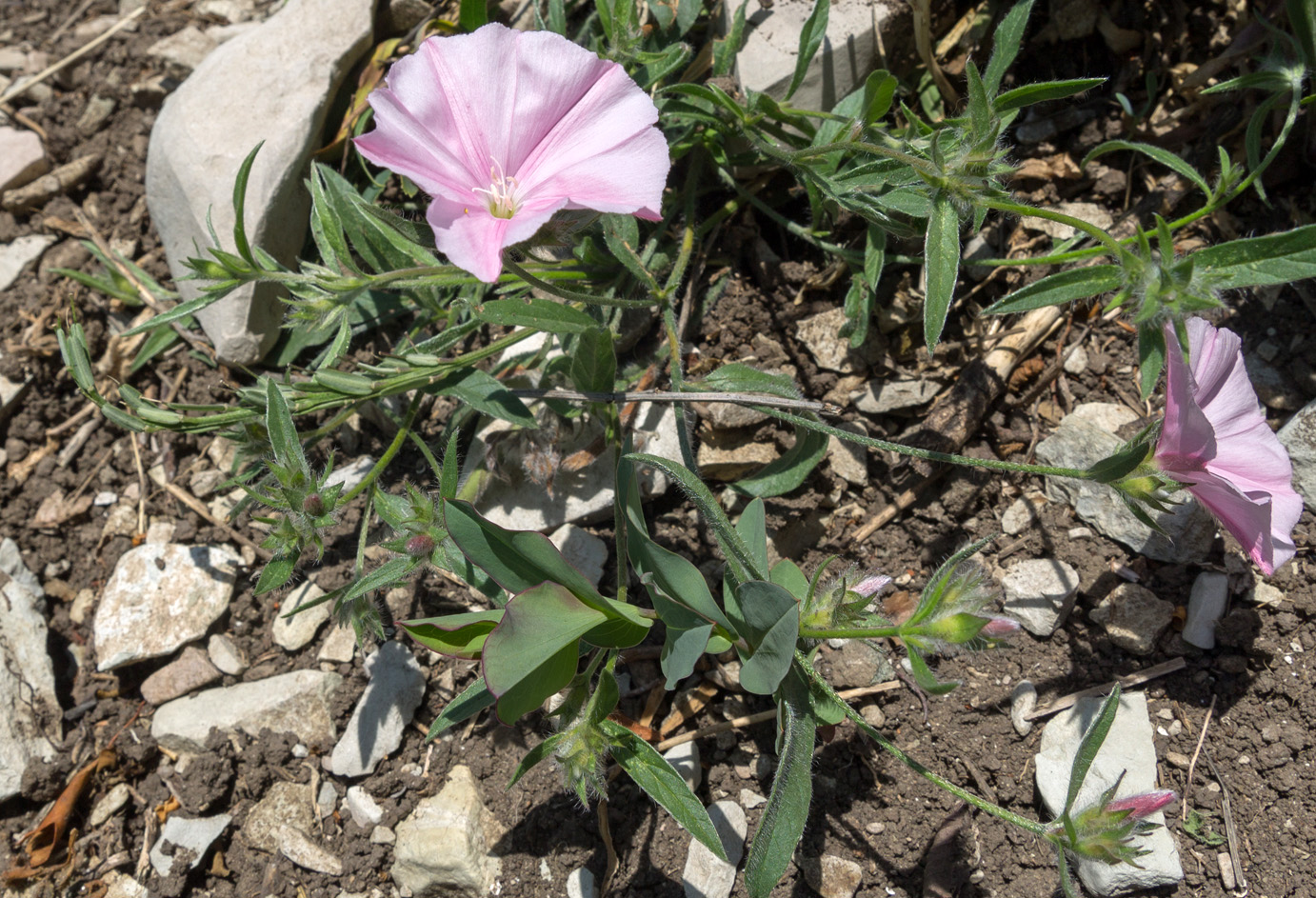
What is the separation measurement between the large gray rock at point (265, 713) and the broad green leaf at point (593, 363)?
1.26m

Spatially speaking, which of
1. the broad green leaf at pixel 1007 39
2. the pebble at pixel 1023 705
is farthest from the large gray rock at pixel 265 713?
the broad green leaf at pixel 1007 39

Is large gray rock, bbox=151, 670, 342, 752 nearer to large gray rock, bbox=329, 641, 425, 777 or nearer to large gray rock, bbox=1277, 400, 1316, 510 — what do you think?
large gray rock, bbox=329, 641, 425, 777

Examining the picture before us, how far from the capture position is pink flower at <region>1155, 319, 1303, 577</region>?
190 cm

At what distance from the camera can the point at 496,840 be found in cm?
247

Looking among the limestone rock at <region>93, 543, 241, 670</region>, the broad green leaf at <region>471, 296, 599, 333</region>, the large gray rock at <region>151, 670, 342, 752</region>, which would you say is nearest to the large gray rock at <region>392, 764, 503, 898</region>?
the large gray rock at <region>151, 670, 342, 752</region>

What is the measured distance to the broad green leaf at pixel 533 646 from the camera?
1.73 meters

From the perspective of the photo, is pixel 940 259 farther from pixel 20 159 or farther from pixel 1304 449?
pixel 20 159

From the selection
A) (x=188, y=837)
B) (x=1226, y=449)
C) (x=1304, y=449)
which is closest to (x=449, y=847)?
(x=188, y=837)

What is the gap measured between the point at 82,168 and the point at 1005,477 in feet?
12.0

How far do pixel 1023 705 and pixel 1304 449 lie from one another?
3.38 feet

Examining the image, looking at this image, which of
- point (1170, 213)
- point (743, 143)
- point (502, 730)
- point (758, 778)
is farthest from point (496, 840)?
point (1170, 213)

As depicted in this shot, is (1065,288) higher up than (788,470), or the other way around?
(1065,288)

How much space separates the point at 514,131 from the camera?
210cm

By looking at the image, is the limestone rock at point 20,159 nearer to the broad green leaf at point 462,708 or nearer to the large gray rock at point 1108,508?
Result: the broad green leaf at point 462,708
